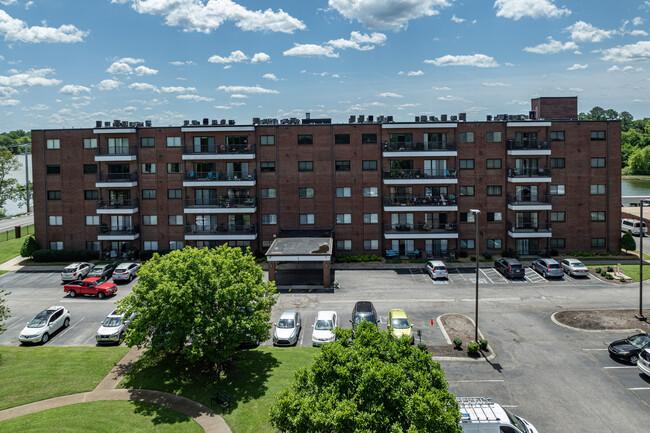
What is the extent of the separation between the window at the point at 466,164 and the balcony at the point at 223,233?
23.3m

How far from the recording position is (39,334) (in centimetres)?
3023

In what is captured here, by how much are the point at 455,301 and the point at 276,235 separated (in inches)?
831

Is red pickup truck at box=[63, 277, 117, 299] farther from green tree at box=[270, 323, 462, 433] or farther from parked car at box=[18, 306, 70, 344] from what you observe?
green tree at box=[270, 323, 462, 433]

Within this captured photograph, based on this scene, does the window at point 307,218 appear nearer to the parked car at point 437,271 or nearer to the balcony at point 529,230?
the parked car at point 437,271

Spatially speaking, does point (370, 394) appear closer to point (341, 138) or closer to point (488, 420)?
point (488, 420)

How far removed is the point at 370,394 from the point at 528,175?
42492 mm

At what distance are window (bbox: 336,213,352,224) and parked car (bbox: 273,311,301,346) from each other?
20.3m

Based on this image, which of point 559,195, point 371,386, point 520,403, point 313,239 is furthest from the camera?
point 559,195

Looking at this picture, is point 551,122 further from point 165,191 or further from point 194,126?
point 165,191

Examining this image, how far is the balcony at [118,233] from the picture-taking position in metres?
50.5

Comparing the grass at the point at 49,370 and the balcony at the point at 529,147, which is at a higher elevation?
the balcony at the point at 529,147

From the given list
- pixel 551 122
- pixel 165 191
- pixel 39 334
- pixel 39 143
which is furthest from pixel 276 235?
pixel 551 122

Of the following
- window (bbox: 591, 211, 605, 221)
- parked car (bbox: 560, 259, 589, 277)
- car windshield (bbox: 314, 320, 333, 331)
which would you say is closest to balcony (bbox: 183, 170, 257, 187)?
car windshield (bbox: 314, 320, 333, 331)

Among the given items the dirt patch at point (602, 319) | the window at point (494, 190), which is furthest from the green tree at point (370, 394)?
the window at point (494, 190)
